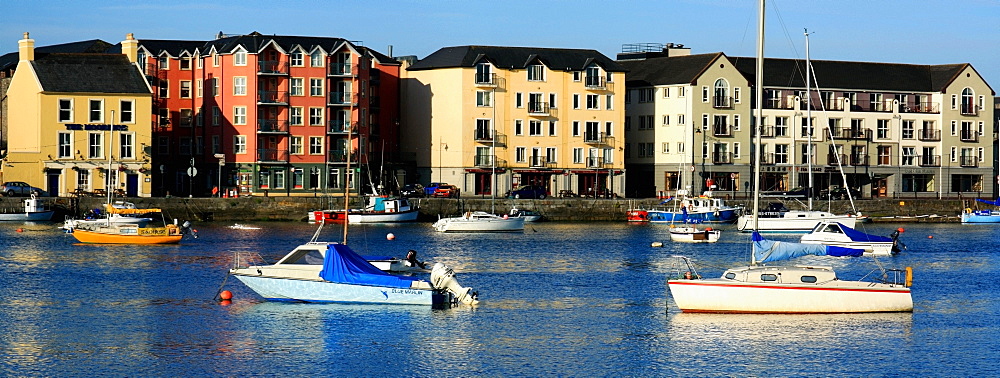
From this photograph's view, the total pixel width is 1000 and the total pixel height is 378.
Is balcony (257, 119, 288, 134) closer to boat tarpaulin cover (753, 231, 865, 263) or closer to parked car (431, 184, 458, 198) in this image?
parked car (431, 184, 458, 198)

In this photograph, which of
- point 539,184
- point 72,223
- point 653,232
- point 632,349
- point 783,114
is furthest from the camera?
point 783,114

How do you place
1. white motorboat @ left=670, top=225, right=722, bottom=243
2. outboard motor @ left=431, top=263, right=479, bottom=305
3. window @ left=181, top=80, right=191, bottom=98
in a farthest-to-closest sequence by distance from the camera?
window @ left=181, top=80, right=191, bottom=98 → white motorboat @ left=670, top=225, right=722, bottom=243 → outboard motor @ left=431, top=263, right=479, bottom=305

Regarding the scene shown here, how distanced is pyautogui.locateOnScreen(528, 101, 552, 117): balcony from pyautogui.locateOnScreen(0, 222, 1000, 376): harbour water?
57.6m

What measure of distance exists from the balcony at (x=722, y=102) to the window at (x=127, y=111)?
51.3 m

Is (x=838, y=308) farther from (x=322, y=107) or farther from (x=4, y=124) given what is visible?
(x=4, y=124)

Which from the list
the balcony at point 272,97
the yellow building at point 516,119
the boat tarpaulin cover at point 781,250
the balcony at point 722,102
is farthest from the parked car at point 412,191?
the boat tarpaulin cover at point 781,250

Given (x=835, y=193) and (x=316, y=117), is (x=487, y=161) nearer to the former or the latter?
(x=316, y=117)

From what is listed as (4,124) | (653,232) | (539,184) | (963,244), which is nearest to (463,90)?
(539,184)

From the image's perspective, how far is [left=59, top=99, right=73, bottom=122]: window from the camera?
353 ft

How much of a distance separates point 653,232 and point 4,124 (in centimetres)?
5798

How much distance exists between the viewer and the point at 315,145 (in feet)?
382

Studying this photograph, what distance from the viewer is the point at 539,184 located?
123250 mm

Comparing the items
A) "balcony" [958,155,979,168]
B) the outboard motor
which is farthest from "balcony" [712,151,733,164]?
the outboard motor

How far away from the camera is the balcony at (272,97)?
375 ft
